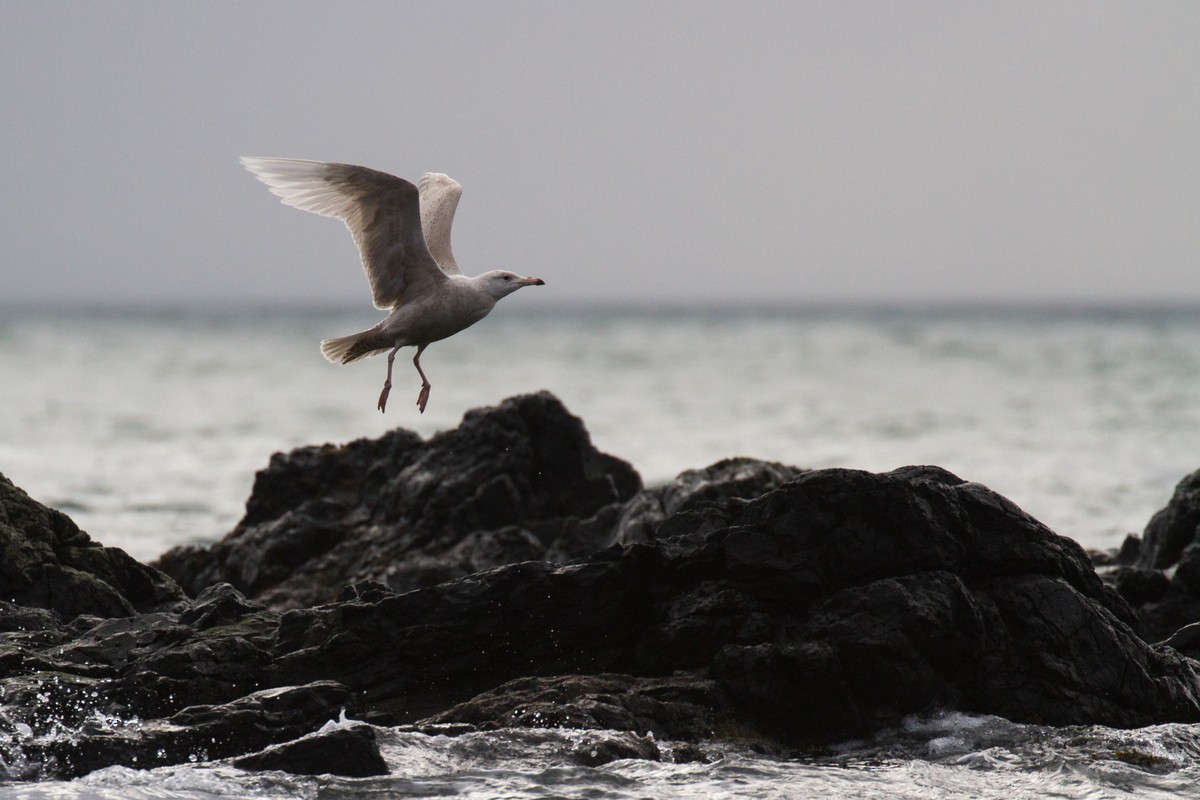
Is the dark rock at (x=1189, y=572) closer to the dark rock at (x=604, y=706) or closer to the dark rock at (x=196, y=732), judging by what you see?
the dark rock at (x=604, y=706)

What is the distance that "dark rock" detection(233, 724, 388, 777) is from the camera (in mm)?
5723

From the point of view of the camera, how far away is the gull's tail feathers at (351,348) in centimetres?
1038

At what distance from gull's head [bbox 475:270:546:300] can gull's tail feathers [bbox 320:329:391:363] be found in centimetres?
102

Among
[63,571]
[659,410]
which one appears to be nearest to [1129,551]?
[63,571]

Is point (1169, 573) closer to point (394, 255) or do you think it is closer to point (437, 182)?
point (394, 255)

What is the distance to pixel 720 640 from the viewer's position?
6.66m

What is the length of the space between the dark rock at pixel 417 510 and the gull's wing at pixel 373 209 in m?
1.72

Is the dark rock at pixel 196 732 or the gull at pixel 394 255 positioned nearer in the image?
the dark rock at pixel 196 732

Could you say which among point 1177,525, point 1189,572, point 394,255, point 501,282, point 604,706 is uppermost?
point 394,255

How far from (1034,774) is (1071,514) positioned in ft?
36.0

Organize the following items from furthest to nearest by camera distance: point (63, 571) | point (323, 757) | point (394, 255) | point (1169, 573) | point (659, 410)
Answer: point (659, 410) → point (394, 255) → point (1169, 573) → point (63, 571) → point (323, 757)

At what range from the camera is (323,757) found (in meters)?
5.75

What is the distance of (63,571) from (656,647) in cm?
364

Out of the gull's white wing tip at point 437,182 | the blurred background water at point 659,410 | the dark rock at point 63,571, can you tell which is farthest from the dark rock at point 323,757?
the blurred background water at point 659,410
